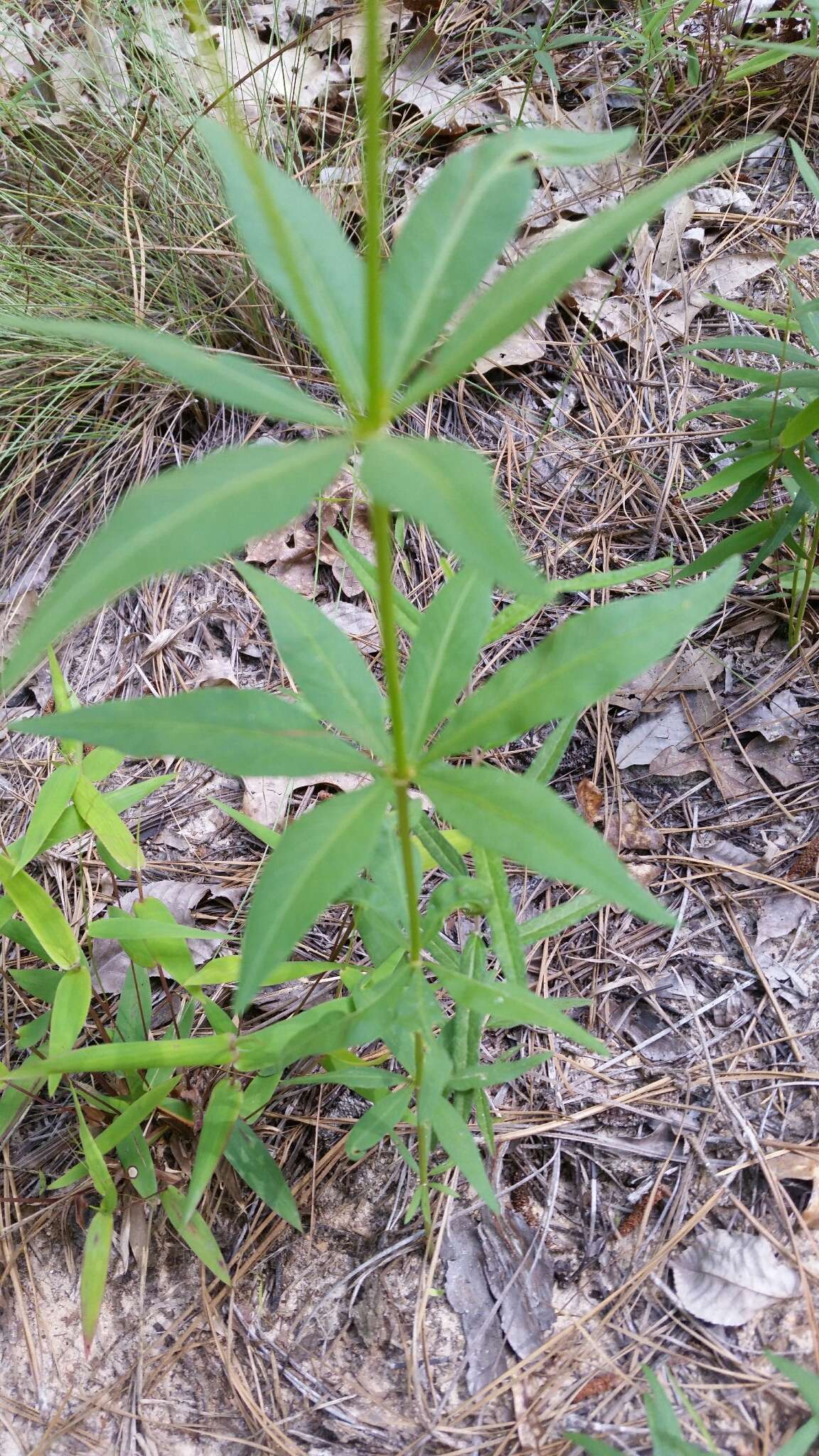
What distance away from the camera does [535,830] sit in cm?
93

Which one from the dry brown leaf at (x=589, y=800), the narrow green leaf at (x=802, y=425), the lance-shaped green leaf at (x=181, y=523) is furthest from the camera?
the dry brown leaf at (x=589, y=800)

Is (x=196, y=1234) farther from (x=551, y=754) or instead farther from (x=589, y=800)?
(x=589, y=800)

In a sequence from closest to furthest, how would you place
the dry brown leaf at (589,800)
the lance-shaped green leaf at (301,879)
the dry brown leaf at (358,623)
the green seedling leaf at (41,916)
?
1. the lance-shaped green leaf at (301,879)
2. the green seedling leaf at (41,916)
3. the dry brown leaf at (589,800)
4. the dry brown leaf at (358,623)

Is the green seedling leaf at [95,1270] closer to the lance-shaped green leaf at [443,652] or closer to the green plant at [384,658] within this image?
the green plant at [384,658]

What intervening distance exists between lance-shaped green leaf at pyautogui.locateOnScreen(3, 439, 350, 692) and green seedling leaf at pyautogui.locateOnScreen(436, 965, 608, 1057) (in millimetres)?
658

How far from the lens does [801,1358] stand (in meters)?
1.35

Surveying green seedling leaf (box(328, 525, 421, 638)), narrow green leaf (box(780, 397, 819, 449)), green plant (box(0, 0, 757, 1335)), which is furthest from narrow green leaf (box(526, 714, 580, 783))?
narrow green leaf (box(780, 397, 819, 449))

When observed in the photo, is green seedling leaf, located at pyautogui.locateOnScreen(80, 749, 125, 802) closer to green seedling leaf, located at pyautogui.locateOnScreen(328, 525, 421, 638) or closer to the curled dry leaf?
green seedling leaf, located at pyautogui.locateOnScreen(328, 525, 421, 638)

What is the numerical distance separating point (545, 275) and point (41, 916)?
1269 millimetres

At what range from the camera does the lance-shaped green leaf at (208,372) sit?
797mm

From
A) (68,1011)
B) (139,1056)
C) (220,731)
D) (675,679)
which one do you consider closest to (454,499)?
(220,731)

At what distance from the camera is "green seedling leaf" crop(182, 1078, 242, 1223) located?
4.65 ft

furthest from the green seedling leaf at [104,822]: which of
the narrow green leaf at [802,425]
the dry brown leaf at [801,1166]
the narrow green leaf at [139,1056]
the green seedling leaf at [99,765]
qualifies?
the narrow green leaf at [802,425]

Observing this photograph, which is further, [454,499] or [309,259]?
[309,259]
